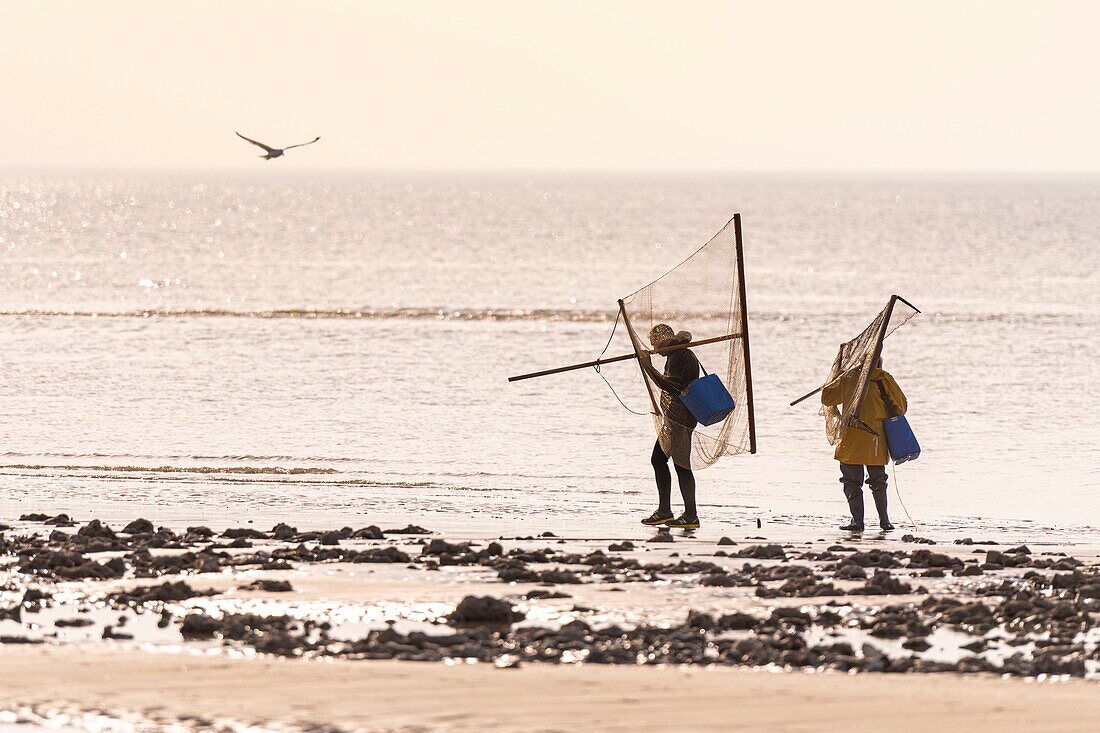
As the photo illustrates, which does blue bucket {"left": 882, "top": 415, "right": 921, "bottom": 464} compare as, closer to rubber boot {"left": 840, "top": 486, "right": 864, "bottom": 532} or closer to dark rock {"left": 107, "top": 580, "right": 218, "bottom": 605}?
rubber boot {"left": 840, "top": 486, "right": 864, "bottom": 532}

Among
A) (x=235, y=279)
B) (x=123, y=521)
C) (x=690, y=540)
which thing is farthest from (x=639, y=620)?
(x=235, y=279)

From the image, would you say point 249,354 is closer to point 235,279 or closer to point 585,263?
point 235,279

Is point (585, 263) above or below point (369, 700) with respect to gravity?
above

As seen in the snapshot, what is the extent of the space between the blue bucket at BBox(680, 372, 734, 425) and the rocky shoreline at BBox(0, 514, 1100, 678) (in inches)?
48.2

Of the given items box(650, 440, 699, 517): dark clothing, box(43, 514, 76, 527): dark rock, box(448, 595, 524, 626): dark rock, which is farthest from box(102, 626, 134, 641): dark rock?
box(650, 440, 699, 517): dark clothing

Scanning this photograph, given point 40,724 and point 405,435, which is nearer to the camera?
point 40,724

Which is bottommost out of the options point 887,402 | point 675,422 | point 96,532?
point 96,532

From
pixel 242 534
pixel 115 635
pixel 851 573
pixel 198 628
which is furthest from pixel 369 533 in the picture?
pixel 851 573

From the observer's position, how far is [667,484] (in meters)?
12.4

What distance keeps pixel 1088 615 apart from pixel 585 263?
62.1 metres

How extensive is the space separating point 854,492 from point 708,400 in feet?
4.48

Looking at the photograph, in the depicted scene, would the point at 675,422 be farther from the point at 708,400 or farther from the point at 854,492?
the point at 854,492

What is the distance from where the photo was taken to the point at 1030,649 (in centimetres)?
781

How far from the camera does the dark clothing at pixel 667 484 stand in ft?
40.5
